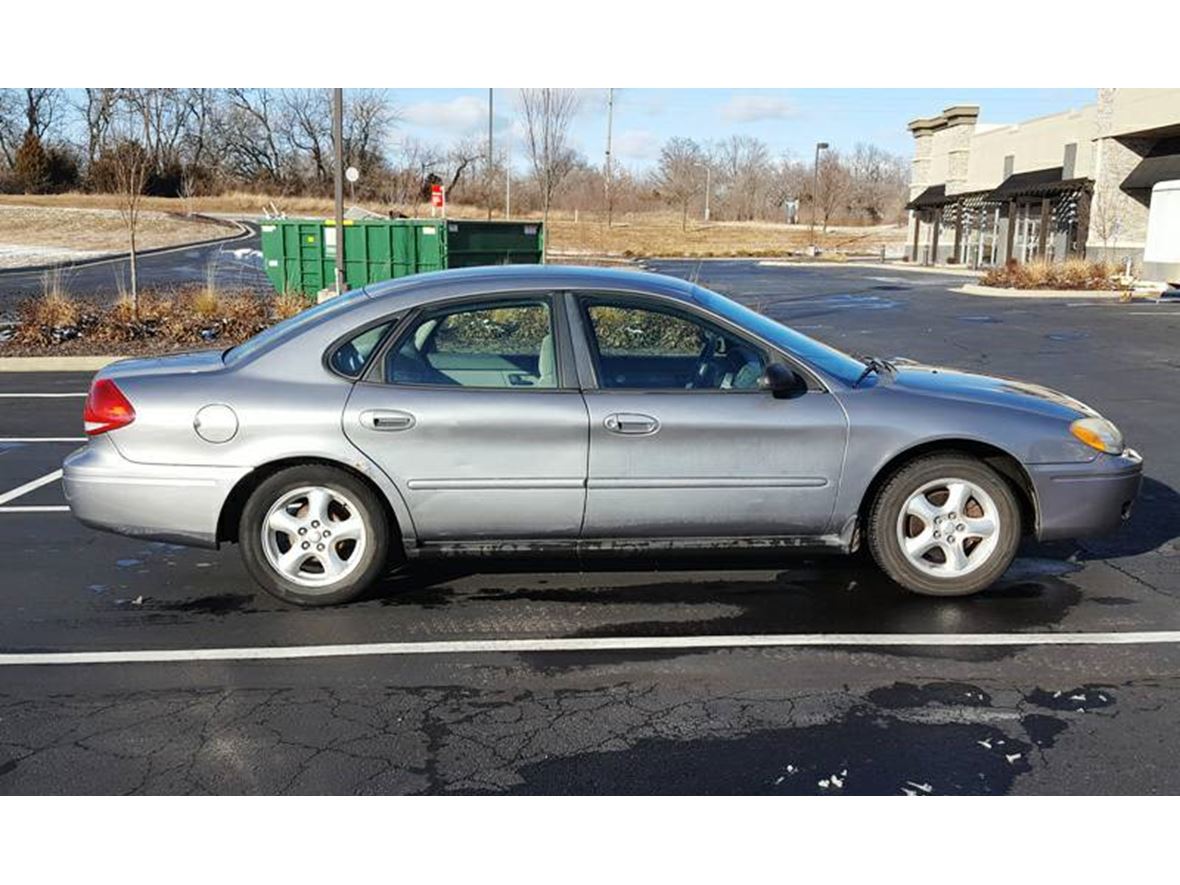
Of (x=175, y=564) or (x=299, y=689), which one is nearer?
(x=299, y=689)

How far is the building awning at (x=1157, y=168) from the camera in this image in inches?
1272

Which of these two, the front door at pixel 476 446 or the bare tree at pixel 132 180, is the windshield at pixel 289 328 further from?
the bare tree at pixel 132 180

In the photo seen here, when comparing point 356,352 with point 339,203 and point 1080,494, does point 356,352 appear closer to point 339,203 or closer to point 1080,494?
point 1080,494

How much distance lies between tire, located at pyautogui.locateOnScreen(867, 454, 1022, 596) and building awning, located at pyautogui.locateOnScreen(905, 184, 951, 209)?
4712cm

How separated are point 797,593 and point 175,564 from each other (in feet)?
11.0

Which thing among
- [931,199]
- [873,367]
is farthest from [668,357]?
[931,199]

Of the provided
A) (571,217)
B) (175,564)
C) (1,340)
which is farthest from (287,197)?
(175,564)

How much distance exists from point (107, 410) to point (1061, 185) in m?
38.5

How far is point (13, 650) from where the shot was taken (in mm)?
4258

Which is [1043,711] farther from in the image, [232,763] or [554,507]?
[232,763]

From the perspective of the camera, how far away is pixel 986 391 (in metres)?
4.98

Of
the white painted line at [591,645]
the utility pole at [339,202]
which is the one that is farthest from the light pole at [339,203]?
the white painted line at [591,645]

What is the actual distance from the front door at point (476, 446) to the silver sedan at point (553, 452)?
10 mm

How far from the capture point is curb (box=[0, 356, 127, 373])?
43.7 ft
